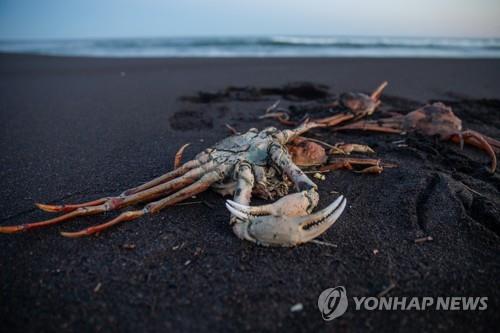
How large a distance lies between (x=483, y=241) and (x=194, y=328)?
6.25 ft

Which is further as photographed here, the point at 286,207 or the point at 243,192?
the point at 243,192

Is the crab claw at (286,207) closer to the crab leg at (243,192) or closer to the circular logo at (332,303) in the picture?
the crab leg at (243,192)

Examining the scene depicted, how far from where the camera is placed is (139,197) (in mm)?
2213

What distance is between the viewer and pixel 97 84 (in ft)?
20.1

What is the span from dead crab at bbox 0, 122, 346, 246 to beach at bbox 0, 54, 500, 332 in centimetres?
11

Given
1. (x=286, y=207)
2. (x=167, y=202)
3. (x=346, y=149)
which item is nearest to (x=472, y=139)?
(x=346, y=149)

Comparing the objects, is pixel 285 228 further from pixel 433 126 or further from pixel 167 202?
pixel 433 126

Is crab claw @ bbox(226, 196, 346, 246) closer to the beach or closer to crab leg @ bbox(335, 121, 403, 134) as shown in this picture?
the beach

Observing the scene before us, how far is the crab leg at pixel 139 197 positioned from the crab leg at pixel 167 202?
Answer: 0.08 meters

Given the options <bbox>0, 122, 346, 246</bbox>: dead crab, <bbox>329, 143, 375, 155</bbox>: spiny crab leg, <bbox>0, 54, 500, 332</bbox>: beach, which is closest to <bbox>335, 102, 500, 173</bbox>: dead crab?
<bbox>0, 54, 500, 332</bbox>: beach

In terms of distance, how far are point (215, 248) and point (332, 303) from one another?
784 mm

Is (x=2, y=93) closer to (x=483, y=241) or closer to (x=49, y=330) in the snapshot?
(x=49, y=330)

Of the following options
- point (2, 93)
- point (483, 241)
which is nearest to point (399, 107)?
point (483, 241)

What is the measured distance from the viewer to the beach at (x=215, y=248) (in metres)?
1.51
